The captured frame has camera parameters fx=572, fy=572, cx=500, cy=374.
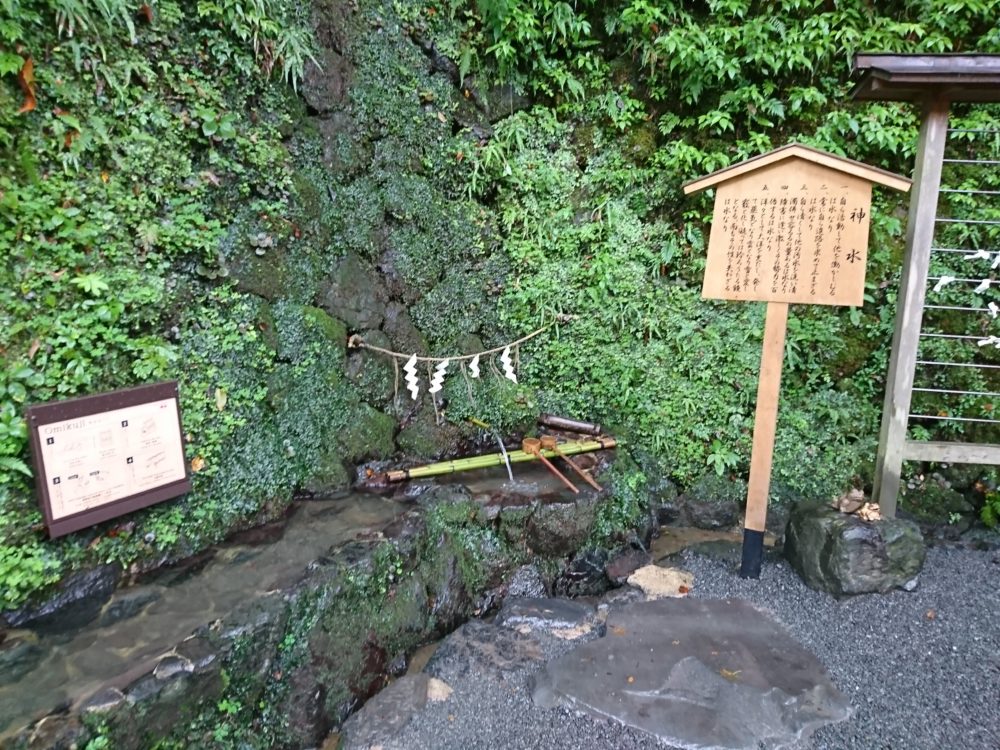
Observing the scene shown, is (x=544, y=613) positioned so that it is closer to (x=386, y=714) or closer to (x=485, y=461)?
(x=386, y=714)

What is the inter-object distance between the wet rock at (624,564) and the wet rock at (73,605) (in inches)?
151

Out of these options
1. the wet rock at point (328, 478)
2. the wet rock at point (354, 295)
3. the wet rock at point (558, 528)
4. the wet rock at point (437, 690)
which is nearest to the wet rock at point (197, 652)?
the wet rock at point (437, 690)

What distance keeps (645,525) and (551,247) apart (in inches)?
128

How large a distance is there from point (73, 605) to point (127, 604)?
0.37m

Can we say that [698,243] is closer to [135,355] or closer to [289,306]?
[289,306]

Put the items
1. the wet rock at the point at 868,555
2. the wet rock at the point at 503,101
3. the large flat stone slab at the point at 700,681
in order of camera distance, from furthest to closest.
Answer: the wet rock at the point at 503,101
the wet rock at the point at 868,555
the large flat stone slab at the point at 700,681

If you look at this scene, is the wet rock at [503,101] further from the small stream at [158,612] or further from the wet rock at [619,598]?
the wet rock at [619,598]

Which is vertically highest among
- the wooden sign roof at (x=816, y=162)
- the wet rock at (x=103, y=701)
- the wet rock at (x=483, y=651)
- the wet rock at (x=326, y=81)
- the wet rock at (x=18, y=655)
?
the wet rock at (x=326, y=81)

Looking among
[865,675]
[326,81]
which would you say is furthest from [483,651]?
[326,81]

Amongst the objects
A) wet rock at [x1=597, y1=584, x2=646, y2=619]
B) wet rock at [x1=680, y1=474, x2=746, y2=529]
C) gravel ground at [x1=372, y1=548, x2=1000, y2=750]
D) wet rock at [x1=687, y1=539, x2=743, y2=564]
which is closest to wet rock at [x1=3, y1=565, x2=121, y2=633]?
gravel ground at [x1=372, y1=548, x2=1000, y2=750]

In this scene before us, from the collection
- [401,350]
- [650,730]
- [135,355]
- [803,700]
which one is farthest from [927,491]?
[135,355]

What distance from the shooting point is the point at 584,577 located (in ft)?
16.9

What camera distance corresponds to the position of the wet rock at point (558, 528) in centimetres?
507

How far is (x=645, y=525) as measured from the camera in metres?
5.67
